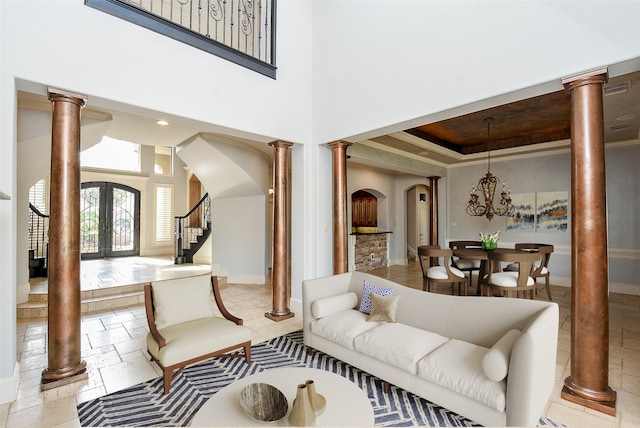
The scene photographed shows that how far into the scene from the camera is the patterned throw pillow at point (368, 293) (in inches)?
129

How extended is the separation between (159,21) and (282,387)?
382 cm

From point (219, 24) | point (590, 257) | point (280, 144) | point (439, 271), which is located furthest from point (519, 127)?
point (219, 24)

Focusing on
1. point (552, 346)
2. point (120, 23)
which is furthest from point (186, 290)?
point (552, 346)

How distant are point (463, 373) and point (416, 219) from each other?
8.52m

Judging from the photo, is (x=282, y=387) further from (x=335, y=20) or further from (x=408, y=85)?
(x=335, y=20)

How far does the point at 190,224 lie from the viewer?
32.0ft

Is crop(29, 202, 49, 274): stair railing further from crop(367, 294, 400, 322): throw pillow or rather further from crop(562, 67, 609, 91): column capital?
crop(562, 67, 609, 91): column capital

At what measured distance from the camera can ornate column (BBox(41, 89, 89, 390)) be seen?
276 cm

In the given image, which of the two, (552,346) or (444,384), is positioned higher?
(552,346)

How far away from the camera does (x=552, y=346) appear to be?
2.20 m

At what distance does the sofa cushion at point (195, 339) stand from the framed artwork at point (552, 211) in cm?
669

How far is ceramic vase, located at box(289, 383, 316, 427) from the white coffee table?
0.08 meters

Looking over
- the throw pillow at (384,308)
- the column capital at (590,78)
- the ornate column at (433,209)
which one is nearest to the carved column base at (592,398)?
the throw pillow at (384,308)

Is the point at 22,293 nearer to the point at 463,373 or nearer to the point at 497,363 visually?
the point at 463,373
